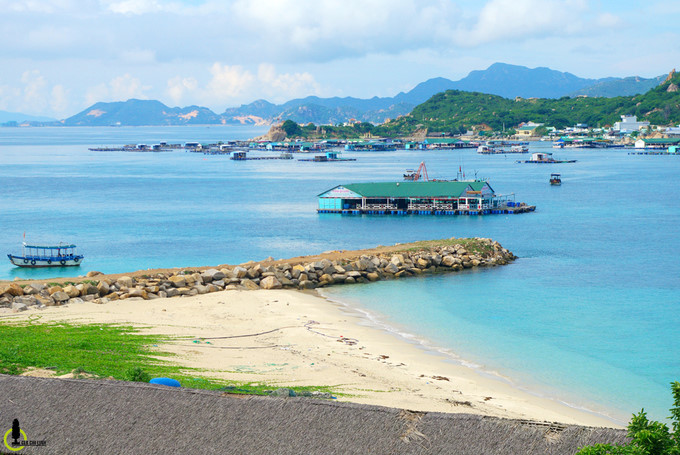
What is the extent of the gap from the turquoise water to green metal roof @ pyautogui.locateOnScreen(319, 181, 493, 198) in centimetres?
414

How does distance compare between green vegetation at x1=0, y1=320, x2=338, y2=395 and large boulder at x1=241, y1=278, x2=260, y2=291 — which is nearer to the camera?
green vegetation at x1=0, y1=320, x2=338, y2=395

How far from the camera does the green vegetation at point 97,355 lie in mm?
17375

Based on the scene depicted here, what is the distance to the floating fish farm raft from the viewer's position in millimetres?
76625

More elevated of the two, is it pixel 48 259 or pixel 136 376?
pixel 136 376

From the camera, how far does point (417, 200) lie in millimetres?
76938

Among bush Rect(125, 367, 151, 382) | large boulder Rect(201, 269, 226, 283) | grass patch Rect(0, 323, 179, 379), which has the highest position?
bush Rect(125, 367, 151, 382)

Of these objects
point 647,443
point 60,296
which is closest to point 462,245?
point 60,296

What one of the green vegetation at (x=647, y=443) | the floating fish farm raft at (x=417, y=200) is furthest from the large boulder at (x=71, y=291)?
the floating fish farm raft at (x=417, y=200)

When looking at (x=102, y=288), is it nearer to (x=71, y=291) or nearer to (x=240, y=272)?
(x=71, y=291)

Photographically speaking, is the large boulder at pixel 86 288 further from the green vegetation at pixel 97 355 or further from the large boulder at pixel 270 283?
the large boulder at pixel 270 283

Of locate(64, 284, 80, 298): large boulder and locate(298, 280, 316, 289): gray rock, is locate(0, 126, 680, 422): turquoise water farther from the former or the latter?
locate(64, 284, 80, 298): large boulder

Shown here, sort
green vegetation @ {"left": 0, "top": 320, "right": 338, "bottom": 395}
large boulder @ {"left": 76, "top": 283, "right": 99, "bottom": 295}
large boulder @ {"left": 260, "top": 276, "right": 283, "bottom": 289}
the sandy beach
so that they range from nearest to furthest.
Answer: green vegetation @ {"left": 0, "top": 320, "right": 338, "bottom": 395}
the sandy beach
large boulder @ {"left": 76, "top": 283, "right": 99, "bottom": 295}
large boulder @ {"left": 260, "top": 276, "right": 283, "bottom": 289}

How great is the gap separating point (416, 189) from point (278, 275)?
41.1 metres

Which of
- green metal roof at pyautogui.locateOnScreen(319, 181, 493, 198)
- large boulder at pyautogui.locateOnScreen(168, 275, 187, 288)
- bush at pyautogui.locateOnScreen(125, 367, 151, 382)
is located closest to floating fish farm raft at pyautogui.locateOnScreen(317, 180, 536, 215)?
green metal roof at pyautogui.locateOnScreen(319, 181, 493, 198)
